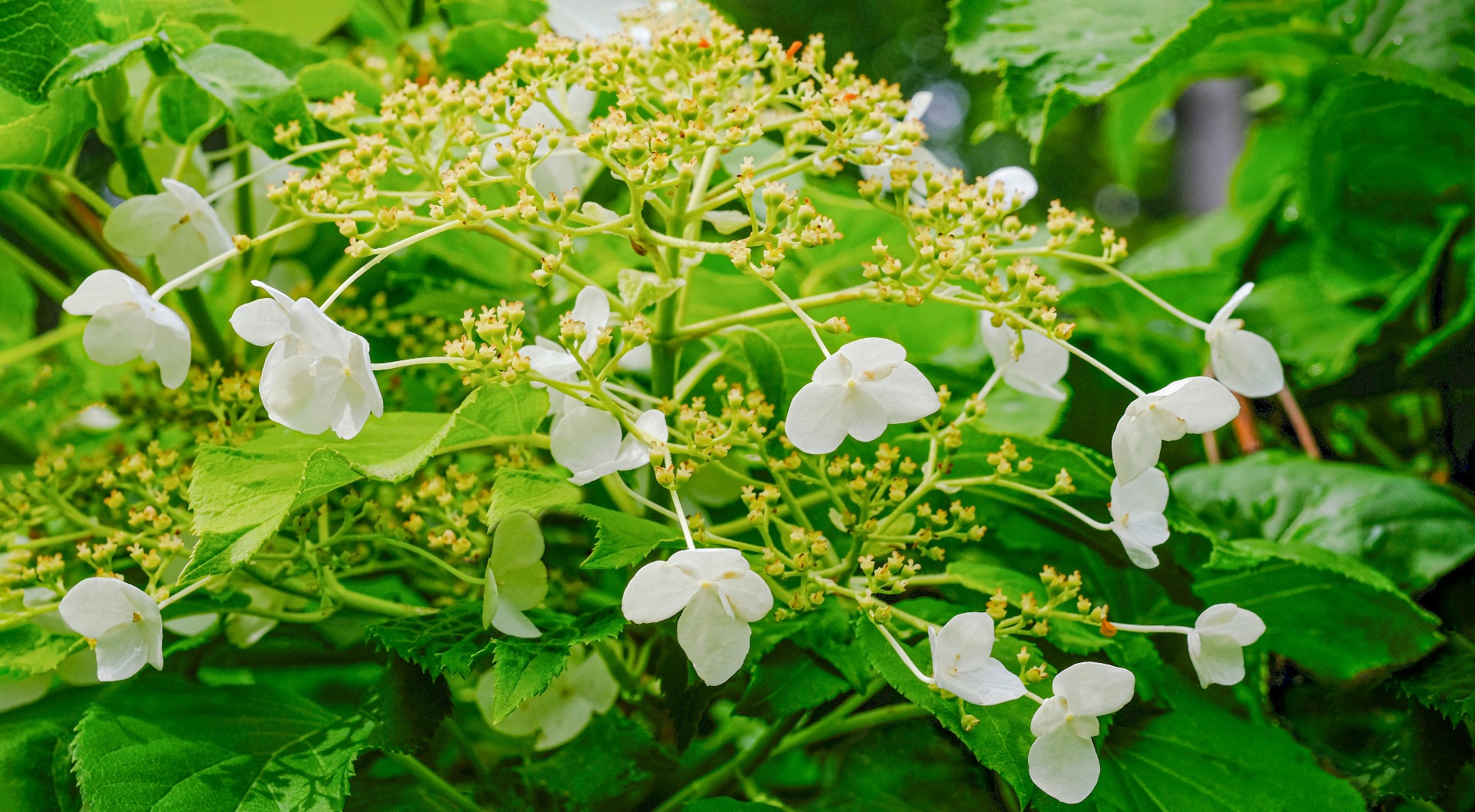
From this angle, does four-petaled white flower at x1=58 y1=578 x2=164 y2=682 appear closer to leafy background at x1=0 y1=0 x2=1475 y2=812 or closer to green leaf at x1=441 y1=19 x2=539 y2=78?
leafy background at x1=0 y1=0 x2=1475 y2=812

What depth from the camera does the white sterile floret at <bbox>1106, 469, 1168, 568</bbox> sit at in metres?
0.45

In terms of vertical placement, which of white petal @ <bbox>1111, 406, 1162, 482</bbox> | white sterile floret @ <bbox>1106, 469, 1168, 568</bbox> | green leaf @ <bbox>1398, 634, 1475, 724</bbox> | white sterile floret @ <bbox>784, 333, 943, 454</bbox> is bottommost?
green leaf @ <bbox>1398, 634, 1475, 724</bbox>

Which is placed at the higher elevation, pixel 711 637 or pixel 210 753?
pixel 711 637

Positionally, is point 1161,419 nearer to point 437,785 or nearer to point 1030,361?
point 1030,361

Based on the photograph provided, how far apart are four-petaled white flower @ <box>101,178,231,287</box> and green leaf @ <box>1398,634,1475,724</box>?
672 millimetres

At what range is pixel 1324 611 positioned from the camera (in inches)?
22.7

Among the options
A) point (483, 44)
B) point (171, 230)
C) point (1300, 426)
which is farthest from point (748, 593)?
point (1300, 426)

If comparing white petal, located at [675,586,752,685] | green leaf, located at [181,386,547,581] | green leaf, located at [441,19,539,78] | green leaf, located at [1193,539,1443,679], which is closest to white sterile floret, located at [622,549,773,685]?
white petal, located at [675,586,752,685]

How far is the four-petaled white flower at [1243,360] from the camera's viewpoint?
47cm

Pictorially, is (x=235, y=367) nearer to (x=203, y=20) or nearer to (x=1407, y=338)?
(x=203, y=20)

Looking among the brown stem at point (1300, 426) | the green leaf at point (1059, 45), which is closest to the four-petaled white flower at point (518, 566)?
the green leaf at point (1059, 45)

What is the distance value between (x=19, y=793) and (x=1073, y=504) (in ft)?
1.79

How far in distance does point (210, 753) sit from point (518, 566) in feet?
0.50

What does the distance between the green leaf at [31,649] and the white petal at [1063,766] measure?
0.41 m
